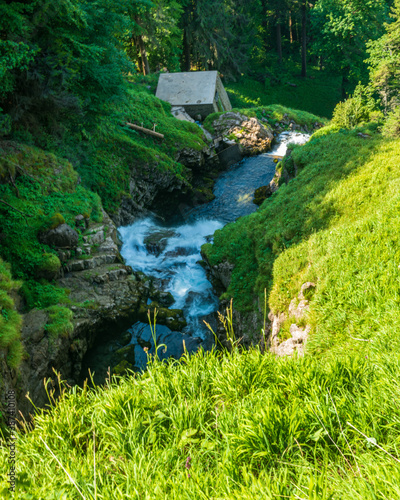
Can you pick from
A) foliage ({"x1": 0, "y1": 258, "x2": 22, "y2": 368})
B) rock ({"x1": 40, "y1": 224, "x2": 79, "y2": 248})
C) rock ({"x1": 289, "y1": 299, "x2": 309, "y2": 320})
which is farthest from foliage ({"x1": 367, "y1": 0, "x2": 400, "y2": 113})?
foliage ({"x1": 0, "y1": 258, "x2": 22, "y2": 368})

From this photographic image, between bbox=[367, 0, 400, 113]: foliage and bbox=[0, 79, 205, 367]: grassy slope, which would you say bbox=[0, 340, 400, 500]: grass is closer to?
bbox=[0, 79, 205, 367]: grassy slope

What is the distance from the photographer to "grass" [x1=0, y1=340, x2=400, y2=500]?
208 centimetres

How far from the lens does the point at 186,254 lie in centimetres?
1413

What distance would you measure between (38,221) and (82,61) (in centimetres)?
617

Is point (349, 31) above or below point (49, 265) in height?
above

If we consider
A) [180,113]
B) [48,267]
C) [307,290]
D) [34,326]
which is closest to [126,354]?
[34,326]

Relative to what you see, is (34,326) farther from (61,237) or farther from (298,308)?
(298,308)

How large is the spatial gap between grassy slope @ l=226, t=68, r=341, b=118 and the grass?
38.6 metres

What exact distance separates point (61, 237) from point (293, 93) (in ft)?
132

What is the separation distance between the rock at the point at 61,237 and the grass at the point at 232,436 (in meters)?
7.72

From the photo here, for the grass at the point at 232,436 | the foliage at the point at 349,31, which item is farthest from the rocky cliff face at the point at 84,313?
the foliage at the point at 349,31

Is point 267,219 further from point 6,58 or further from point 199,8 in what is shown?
point 199,8

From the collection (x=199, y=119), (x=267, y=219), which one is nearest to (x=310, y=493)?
(x=267, y=219)

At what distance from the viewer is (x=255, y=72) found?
141ft
